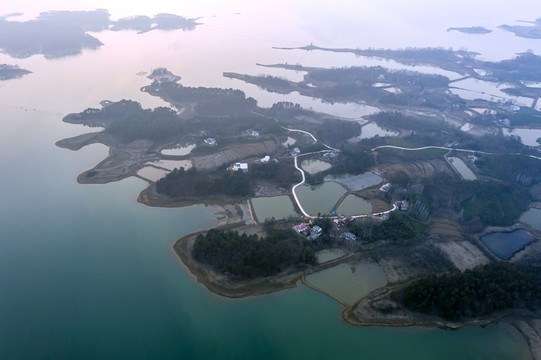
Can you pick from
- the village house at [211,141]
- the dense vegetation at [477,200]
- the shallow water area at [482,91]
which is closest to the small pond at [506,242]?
the dense vegetation at [477,200]

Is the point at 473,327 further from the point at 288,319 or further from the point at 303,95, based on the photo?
the point at 303,95

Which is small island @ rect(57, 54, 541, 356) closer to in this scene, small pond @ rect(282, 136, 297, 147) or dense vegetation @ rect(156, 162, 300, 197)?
dense vegetation @ rect(156, 162, 300, 197)

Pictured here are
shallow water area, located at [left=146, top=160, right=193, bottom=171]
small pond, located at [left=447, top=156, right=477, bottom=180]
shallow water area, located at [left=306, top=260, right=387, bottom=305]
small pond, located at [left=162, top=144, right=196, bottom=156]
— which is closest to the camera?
shallow water area, located at [left=306, top=260, right=387, bottom=305]

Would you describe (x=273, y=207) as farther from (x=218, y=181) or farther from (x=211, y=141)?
(x=211, y=141)

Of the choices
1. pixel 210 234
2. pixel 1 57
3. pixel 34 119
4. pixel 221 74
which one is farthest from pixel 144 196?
pixel 1 57

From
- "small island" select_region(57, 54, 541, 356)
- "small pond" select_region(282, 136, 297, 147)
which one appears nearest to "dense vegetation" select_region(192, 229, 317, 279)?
"small island" select_region(57, 54, 541, 356)

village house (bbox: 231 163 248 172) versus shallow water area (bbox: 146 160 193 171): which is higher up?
village house (bbox: 231 163 248 172)

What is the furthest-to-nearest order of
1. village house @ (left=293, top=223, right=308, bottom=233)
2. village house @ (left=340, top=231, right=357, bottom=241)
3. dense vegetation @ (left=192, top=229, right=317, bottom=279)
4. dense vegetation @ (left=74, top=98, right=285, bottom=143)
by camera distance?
dense vegetation @ (left=74, top=98, right=285, bottom=143), village house @ (left=293, top=223, right=308, bottom=233), village house @ (left=340, top=231, right=357, bottom=241), dense vegetation @ (left=192, top=229, right=317, bottom=279)

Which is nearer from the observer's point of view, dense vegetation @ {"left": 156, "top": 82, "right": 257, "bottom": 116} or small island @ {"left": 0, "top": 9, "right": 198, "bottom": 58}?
dense vegetation @ {"left": 156, "top": 82, "right": 257, "bottom": 116}
